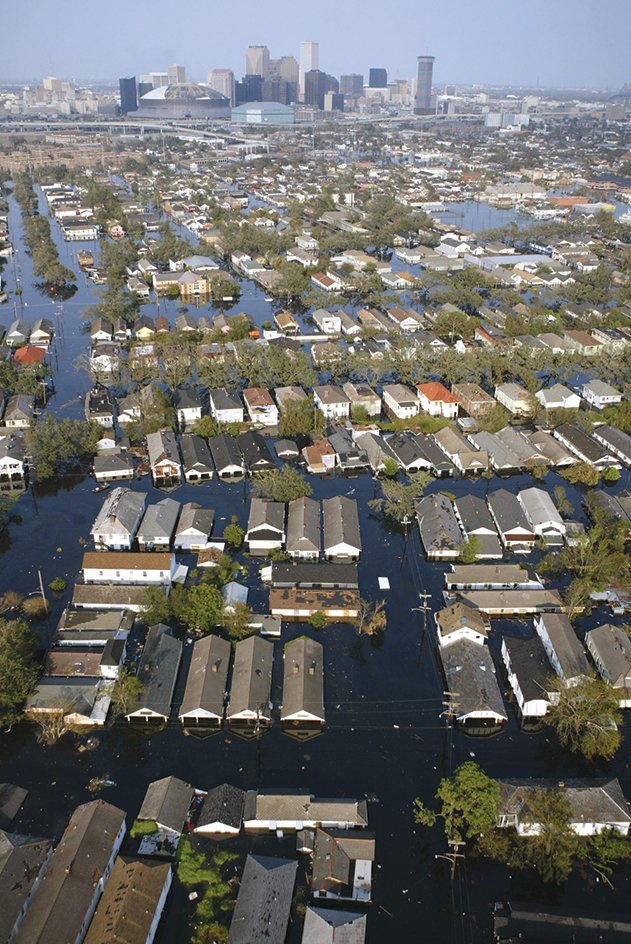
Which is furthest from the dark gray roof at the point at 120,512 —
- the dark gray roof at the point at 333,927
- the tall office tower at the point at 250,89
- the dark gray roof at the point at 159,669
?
the tall office tower at the point at 250,89

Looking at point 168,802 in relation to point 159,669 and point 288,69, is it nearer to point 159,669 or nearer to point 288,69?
point 159,669

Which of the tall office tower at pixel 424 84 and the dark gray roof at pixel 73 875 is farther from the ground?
the tall office tower at pixel 424 84

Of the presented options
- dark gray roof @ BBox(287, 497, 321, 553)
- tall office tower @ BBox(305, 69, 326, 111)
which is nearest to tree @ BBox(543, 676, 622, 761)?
dark gray roof @ BBox(287, 497, 321, 553)

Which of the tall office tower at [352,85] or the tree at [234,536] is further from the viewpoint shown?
the tall office tower at [352,85]

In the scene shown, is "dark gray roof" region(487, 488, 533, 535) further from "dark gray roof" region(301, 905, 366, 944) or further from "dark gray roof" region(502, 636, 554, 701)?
"dark gray roof" region(301, 905, 366, 944)

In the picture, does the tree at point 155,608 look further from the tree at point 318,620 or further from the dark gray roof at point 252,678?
the tree at point 318,620

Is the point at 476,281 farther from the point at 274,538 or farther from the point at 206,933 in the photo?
the point at 206,933
